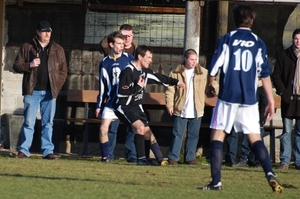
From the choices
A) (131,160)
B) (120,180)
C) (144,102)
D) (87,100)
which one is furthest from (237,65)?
(87,100)

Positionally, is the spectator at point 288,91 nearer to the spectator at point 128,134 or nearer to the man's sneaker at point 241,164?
the man's sneaker at point 241,164

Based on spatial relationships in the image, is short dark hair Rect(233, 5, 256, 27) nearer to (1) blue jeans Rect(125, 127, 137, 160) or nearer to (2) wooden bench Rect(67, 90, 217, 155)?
(1) blue jeans Rect(125, 127, 137, 160)

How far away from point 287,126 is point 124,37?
114 inches

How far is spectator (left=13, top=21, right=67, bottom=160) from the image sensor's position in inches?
555

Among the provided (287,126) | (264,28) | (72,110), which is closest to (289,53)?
(287,126)

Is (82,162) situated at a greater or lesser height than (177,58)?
lesser

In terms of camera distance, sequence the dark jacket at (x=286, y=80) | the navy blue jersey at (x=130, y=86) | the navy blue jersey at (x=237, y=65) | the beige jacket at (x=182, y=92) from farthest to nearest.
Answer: the beige jacket at (x=182, y=92) < the dark jacket at (x=286, y=80) < the navy blue jersey at (x=130, y=86) < the navy blue jersey at (x=237, y=65)

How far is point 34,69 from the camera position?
14117 millimetres

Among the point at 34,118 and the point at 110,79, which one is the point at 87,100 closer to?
the point at 34,118

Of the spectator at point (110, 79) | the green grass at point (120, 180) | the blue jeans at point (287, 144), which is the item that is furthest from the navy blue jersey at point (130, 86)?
the blue jeans at point (287, 144)

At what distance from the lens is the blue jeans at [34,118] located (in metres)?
14.1

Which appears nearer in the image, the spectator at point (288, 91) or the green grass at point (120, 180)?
the green grass at point (120, 180)

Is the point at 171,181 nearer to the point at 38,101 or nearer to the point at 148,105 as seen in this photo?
the point at 38,101

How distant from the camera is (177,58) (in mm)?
16797
